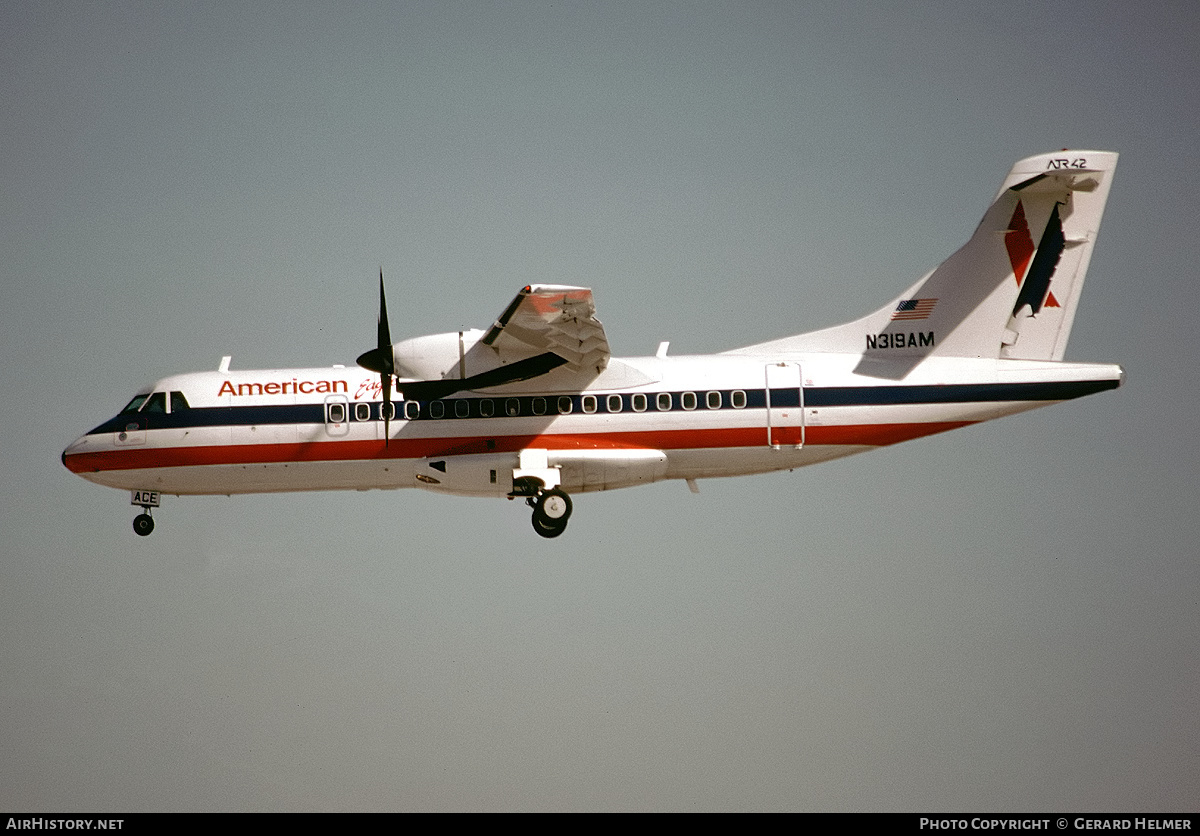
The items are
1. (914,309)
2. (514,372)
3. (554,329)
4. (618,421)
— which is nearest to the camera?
(554,329)

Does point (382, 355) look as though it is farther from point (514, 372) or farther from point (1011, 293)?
point (1011, 293)

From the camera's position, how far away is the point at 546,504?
2477cm

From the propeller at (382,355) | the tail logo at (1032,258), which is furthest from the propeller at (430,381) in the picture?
the tail logo at (1032,258)

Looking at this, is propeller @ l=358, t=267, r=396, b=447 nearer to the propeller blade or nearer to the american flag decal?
the propeller blade

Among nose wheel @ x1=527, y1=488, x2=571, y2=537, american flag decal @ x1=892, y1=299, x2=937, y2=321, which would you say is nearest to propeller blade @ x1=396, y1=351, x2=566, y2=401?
nose wheel @ x1=527, y1=488, x2=571, y2=537

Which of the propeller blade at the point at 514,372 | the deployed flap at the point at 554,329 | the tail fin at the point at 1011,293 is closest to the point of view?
the deployed flap at the point at 554,329

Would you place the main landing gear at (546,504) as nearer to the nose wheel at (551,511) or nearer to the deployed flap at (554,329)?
the nose wheel at (551,511)

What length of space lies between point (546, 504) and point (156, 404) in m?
7.76

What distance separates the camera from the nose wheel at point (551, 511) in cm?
2475

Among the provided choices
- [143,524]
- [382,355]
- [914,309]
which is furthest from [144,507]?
[914,309]

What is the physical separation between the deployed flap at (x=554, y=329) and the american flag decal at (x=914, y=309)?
584 cm

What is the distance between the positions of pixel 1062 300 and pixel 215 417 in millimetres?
Result: 16109

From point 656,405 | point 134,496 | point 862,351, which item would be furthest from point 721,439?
point 134,496

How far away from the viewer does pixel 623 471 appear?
81.6 feet
